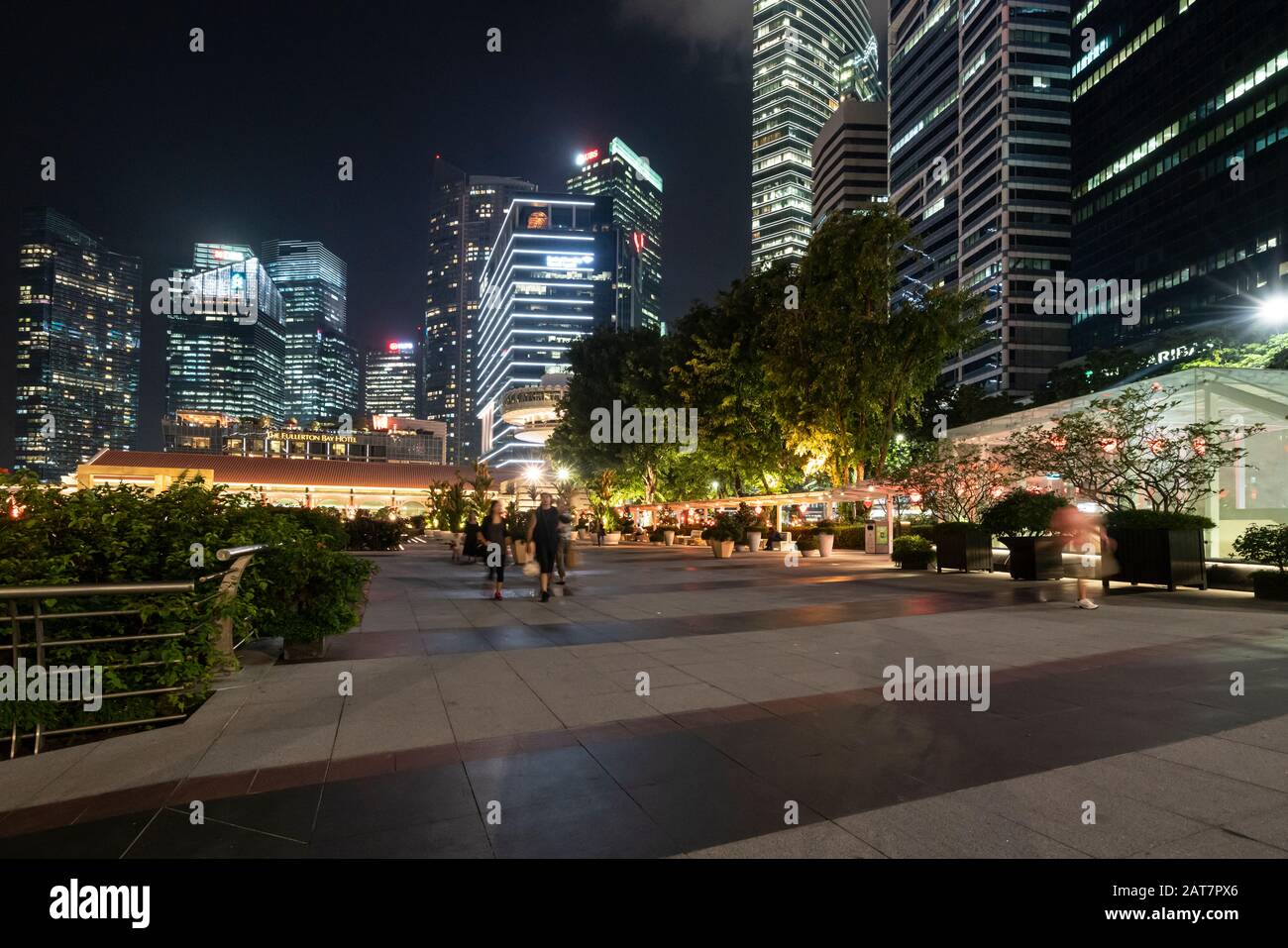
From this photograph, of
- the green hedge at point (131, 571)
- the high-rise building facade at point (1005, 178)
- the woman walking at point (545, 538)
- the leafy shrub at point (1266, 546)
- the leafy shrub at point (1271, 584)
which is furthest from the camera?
the high-rise building facade at point (1005, 178)

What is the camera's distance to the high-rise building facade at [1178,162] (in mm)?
74375

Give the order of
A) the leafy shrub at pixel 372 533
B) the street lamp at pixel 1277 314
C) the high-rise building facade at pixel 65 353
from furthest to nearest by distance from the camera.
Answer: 1. the high-rise building facade at pixel 65 353
2. the street lamp at pixel 1277 314
3. the leafy shrub at pixel 372 533

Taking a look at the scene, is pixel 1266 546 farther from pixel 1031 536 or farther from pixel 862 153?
pixel 862 153

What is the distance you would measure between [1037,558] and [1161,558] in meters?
2.69

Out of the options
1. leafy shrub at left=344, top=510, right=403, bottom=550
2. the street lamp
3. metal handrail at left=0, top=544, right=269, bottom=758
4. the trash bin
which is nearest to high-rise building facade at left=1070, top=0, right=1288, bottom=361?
the street lamp

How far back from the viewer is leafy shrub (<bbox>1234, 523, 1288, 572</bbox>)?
11344mm

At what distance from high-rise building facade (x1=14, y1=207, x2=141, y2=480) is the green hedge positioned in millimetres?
171076

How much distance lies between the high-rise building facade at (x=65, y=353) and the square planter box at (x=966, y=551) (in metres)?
171

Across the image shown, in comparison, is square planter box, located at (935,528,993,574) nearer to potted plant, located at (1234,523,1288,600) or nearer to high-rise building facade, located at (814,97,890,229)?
potted plant, located at (1234,523,1288,600)

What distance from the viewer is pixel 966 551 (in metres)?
17.7

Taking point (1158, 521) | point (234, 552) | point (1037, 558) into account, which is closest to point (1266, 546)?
point (1158, 521)

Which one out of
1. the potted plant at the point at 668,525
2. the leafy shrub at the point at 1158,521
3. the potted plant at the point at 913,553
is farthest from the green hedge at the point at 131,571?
the potted plant at the point at 668,525

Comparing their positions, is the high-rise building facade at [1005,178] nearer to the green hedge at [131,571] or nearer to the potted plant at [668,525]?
the potted plant at [668,525]
